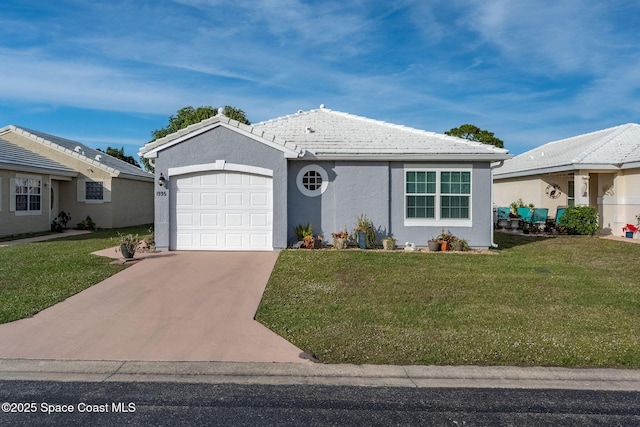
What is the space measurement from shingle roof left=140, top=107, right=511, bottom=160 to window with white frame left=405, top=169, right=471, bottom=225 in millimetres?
606

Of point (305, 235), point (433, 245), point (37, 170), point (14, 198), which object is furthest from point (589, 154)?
point (14, 198)

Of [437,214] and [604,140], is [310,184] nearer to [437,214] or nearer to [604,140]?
[437,214]

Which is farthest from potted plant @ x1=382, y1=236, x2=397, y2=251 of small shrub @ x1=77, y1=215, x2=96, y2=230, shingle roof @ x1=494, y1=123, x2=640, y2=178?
small shrub @ x1=77, y1=215, x2=96, y2=230

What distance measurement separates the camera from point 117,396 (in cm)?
434

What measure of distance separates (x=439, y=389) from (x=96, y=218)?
21.0 m

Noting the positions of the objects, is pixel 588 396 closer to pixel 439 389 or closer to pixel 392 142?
pixel 439 389

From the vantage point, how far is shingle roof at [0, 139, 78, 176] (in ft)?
55.5

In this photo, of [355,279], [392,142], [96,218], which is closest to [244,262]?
[355,279]

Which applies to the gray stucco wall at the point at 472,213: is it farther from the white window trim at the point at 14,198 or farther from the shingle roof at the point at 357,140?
the white window trim at the point at 14,198

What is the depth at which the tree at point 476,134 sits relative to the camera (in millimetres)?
40219

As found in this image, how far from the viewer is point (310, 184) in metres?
13.1

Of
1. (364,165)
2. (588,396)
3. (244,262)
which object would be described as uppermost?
(364,165)

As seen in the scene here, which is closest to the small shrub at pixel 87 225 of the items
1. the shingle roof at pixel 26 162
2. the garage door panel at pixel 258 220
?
the shingle roof at pixel 26 162

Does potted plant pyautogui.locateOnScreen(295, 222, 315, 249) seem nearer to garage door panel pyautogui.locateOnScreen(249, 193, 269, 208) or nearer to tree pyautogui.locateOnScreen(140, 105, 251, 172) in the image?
garage door panel pyautogui.locateOnScreen(249, 193, 269, 208)
